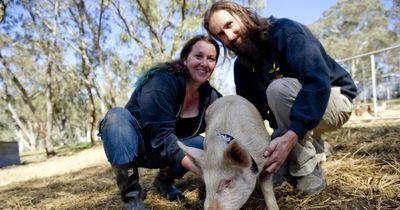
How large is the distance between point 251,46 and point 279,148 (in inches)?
42.1

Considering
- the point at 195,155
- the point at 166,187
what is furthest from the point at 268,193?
the point at 166,187

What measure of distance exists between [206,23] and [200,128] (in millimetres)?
1110

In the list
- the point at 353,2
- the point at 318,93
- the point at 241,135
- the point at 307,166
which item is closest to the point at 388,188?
the point at 307,166

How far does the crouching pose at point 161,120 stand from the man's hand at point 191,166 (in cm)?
3

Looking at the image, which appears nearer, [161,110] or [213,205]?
[213,205]

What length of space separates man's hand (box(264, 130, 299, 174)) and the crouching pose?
673 mm

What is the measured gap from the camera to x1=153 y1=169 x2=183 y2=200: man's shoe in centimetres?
378

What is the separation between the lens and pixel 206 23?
140 inches

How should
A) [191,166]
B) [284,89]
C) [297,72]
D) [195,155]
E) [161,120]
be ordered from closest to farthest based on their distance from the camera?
[195,155], [191,166], [297,72], [284,89], [161,120]

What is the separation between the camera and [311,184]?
10.3 feet

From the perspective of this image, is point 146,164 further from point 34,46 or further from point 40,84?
point 40,84

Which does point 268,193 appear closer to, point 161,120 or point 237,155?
point 237,155

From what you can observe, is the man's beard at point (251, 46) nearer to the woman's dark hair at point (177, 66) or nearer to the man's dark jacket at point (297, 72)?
the man's dark jacket at point (297, 72)

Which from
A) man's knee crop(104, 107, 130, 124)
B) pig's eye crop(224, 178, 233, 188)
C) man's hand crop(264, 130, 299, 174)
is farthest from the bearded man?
man's knee crop(104, 107, 130, 124)
